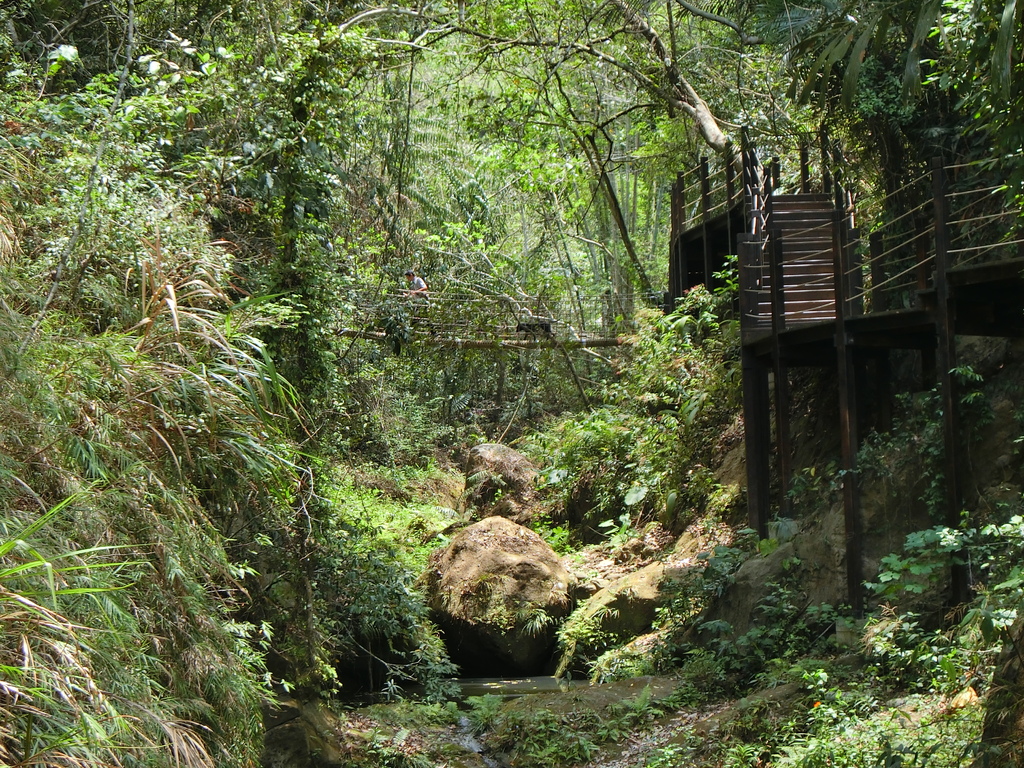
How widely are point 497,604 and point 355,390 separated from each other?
3285 millimetres

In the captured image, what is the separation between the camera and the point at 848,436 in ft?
28.1

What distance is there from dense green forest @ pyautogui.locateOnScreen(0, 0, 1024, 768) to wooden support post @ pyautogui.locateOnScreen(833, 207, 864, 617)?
0.87 feet

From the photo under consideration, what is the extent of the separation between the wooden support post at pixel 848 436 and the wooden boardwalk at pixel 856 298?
0.5 inches

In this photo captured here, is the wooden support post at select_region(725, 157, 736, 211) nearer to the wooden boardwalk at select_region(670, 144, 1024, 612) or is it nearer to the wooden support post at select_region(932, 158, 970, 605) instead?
the wooden boardwalk at select_region(670, 144, 1024, 612)

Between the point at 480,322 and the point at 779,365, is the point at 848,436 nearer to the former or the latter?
the point at 779,365

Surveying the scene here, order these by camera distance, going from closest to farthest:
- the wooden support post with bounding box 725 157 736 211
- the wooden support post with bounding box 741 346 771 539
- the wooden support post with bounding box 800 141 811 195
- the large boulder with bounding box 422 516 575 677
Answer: the wooden support post with bounding box 741 346 771 539
the large boulder with bounding box 422 516 575 677
the wooden support post with bounding box 800 141 811 195
the wooden support post with bounding box 725 157 736 211

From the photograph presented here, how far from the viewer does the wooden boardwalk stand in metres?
7.35

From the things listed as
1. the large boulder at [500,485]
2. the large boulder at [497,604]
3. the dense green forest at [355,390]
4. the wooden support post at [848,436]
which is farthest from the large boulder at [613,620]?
the large boulder at [500,485]

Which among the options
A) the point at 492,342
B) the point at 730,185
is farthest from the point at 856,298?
the point at 492,342

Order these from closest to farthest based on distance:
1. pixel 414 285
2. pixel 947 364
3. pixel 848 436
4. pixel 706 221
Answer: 1. pixel 947 364
2. pixel 848 436
3. pixel 414 285
4. pixel 706 221

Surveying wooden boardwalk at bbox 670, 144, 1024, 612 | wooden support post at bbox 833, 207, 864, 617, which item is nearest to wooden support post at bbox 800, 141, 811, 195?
wooden boardwalk at bbox 670, 144, 1024, 612

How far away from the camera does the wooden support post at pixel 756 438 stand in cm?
1038

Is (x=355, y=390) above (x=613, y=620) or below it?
above

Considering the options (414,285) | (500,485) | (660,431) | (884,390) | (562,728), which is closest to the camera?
(562,728)
